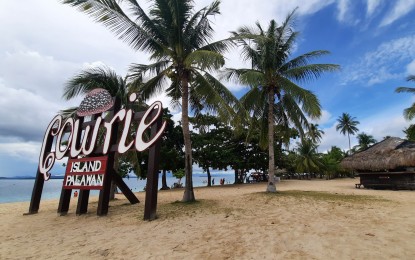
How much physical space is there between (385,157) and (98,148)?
17009mm

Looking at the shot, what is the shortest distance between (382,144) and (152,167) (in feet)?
57.4

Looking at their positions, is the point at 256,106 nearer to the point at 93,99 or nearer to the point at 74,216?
the point at 93,99

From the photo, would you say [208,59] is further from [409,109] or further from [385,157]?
[409,109]

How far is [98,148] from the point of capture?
10117 mm

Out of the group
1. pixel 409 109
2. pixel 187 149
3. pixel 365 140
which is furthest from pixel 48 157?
pixel 365 140

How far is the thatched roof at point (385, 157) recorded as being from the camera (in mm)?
16312

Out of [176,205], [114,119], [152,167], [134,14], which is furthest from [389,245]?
[134,14]

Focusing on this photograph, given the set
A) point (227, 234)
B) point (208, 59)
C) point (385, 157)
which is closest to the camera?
point (227, 234)

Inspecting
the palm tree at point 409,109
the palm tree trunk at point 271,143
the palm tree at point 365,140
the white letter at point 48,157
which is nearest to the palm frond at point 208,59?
the palm tree trunk at point 271,143

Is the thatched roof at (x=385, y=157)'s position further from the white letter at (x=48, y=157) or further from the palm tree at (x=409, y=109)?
the white letter at (x=48, y=157)

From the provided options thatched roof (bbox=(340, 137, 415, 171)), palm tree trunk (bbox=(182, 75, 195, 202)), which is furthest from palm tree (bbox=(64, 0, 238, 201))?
thatched roof (bbox=(340, 137, 415, 171))

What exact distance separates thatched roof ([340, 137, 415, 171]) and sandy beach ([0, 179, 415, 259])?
9.35 metres

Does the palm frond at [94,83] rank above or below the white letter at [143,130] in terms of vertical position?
above

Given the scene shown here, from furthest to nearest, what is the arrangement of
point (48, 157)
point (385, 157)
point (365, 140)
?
point (365, 140), point (385, 157), point (48, 157)
